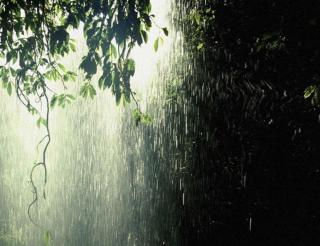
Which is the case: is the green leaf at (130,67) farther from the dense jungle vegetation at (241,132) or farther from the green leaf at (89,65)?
the dense jungle vegetation at (241,132)

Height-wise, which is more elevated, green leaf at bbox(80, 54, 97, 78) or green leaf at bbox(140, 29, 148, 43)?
green leaf at bbox(140, 29, 148, 43)

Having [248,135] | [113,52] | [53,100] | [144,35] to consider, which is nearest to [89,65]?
[113,52]

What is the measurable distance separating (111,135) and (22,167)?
8508mm

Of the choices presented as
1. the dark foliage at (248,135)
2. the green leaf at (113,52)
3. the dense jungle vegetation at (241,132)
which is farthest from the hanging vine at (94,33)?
the dark foliage at (248,135)

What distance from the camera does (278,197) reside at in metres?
8.59

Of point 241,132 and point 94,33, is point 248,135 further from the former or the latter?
point 94,33

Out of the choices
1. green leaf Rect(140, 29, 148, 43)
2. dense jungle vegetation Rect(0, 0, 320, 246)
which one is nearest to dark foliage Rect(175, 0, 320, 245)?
dense jungle vegetation Rect(0, 0, 320, 246)

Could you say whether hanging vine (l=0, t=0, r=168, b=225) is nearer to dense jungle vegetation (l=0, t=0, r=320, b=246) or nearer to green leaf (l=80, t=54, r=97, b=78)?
green leaf (l=80, t=54, r=97, b=78)

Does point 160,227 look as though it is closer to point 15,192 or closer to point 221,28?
point 221,28

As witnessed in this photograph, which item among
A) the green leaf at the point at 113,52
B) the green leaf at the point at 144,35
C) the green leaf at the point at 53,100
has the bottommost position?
the green leaf at the point at 53,100

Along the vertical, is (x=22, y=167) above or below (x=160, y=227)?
above

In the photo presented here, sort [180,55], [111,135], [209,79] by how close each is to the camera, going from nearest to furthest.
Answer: [209,79], [180,55], [111,135]

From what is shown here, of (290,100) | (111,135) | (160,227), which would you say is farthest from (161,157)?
(111,135)

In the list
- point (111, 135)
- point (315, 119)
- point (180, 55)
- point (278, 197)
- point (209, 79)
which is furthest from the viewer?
point (111, 135)
